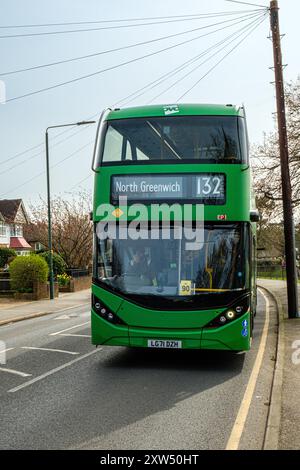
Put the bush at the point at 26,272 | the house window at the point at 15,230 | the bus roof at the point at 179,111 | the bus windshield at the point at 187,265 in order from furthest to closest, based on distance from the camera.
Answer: the house window at the point at 15,230, the bush at the point at 26,272, the bus roof at the point at 179,111, the bus windshield at the point at 187,265

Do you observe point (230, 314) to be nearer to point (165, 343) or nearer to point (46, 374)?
point (165, 343)

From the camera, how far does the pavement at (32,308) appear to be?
19250mm

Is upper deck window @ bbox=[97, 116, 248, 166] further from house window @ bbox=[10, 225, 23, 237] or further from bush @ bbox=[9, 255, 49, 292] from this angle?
house window @ bbox=[10, 225, 23, 237]

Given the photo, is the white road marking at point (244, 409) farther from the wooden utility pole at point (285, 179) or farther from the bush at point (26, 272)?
the bush at point (26, 272)

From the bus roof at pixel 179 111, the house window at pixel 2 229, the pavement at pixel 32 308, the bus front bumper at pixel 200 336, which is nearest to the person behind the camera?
the bus front bumper at pixel 200 336

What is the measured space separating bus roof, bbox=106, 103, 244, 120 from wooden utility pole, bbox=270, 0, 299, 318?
6697mm

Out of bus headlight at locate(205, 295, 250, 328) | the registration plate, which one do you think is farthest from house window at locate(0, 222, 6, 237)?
bus headlight at locate(205, 295, 250, 328)

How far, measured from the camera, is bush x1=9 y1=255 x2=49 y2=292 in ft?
90.0

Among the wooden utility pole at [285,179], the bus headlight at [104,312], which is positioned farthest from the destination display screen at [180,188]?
the wooden utility pole at [285,179]

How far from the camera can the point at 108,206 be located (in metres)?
9.04

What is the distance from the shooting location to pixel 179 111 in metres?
9.55

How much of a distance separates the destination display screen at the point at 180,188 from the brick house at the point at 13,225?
55.7 metres

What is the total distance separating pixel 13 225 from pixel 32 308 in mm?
50307

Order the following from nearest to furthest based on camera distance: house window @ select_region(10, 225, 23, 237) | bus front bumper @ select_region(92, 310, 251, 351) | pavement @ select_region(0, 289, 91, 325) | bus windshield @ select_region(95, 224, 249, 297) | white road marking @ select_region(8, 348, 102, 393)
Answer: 1. white road marking @ select_region(8, 348, 102, 393)
2. bus front bumper @ select_region(92, 310, 251, 351)
3. bus windshield @ select_region(95, 224, 249, 297)
4. pavement @ select_region(0, 289, 91, 325)
5. house window @ select_region(10, 225, 23, 237)
